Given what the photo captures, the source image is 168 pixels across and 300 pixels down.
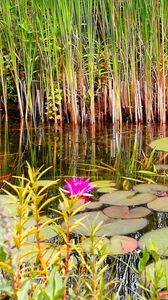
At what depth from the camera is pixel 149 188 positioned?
1.94 meters

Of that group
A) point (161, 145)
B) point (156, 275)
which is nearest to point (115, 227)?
point (156, 275)

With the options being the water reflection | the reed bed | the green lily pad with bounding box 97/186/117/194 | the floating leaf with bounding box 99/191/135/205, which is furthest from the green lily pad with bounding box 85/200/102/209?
the reed bed

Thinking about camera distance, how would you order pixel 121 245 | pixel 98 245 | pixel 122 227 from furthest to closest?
pixel 122 227 → pixel 121 245 → pixel 98 245

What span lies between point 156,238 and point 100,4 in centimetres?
236

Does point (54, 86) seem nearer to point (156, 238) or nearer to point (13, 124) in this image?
point (13, 124)

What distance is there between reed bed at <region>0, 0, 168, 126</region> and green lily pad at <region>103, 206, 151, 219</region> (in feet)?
6.03

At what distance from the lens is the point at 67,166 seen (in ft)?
7.93

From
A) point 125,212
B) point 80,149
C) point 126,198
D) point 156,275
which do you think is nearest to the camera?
point 156,275

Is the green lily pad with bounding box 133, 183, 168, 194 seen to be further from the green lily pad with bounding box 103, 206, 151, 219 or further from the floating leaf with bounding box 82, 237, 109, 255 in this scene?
the floating leaf with bounding box 82, 237, 109, 255

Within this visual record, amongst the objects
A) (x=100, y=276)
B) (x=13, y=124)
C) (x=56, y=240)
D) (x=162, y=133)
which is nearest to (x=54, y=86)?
(x=13, y=124)

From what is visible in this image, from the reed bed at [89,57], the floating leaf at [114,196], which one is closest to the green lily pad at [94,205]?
the floating leaf at [114,196]

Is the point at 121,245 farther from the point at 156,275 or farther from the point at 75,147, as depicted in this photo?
the point at 75,147

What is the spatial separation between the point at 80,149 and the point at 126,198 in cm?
101

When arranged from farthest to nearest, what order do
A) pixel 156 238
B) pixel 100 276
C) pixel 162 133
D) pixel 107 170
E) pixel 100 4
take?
pixel 100 4 < pixel 162 133 < pixel 107 170 < pixel 156 238 < pixel 100 276
